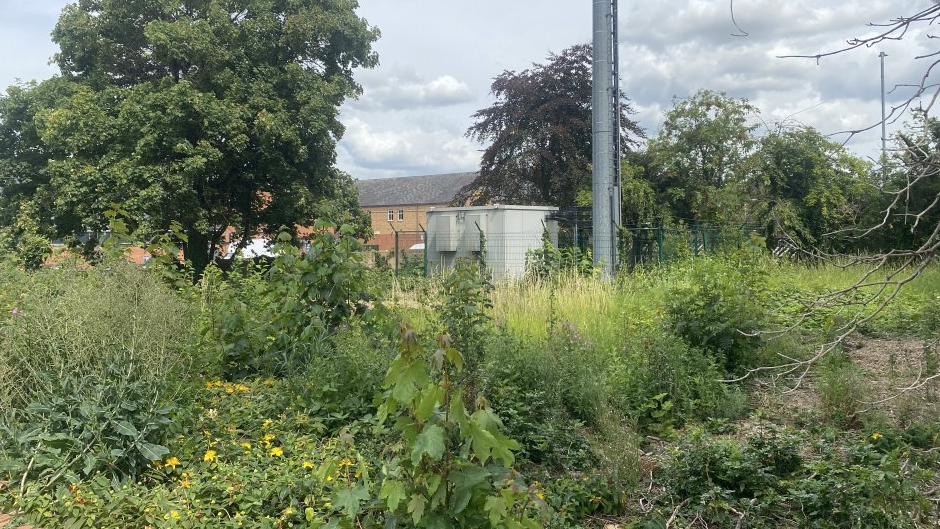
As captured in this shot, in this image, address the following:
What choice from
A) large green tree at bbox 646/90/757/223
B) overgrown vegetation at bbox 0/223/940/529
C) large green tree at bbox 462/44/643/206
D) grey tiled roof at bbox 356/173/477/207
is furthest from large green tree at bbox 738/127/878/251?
grey tiled roof at bbox 356/173/477/207

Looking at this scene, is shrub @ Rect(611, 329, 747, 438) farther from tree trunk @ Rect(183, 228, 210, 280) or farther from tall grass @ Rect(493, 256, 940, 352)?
tree trunk @ Rect(183, 228, 210, 280)

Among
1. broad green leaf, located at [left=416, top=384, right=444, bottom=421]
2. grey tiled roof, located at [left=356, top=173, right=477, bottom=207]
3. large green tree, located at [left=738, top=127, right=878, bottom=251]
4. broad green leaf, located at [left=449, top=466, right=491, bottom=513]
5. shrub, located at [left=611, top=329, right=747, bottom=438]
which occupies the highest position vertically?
grey tiled roof, located at [left=356, top=173, right=477, bottom=207]

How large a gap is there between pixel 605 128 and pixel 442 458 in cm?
976

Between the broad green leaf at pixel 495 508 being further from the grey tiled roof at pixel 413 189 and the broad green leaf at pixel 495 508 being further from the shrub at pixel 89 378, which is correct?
the grey tiled roof at pixel 413 189

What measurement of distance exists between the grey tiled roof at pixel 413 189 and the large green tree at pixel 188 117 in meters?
40.4

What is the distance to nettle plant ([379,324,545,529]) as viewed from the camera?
7.39 ft

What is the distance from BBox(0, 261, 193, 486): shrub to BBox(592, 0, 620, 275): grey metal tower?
7727 millimetres

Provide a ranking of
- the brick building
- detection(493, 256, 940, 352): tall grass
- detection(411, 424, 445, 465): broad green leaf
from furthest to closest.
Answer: the brick building, detection(493, 256, 940, 352): tall grass, detection(411, 424, 445, 465): broad green leaf

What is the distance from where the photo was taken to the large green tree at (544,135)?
24797 millimetres

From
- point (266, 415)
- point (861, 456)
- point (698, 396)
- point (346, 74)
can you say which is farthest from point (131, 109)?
point (861, 456)

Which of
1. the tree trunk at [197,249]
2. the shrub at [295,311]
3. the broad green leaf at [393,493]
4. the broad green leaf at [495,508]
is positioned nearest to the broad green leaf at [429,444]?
the broad green leaf at [393,493]

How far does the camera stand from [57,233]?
59.3 ft

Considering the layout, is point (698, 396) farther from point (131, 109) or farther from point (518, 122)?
point (518, 122)

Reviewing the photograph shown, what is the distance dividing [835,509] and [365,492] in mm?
2179
